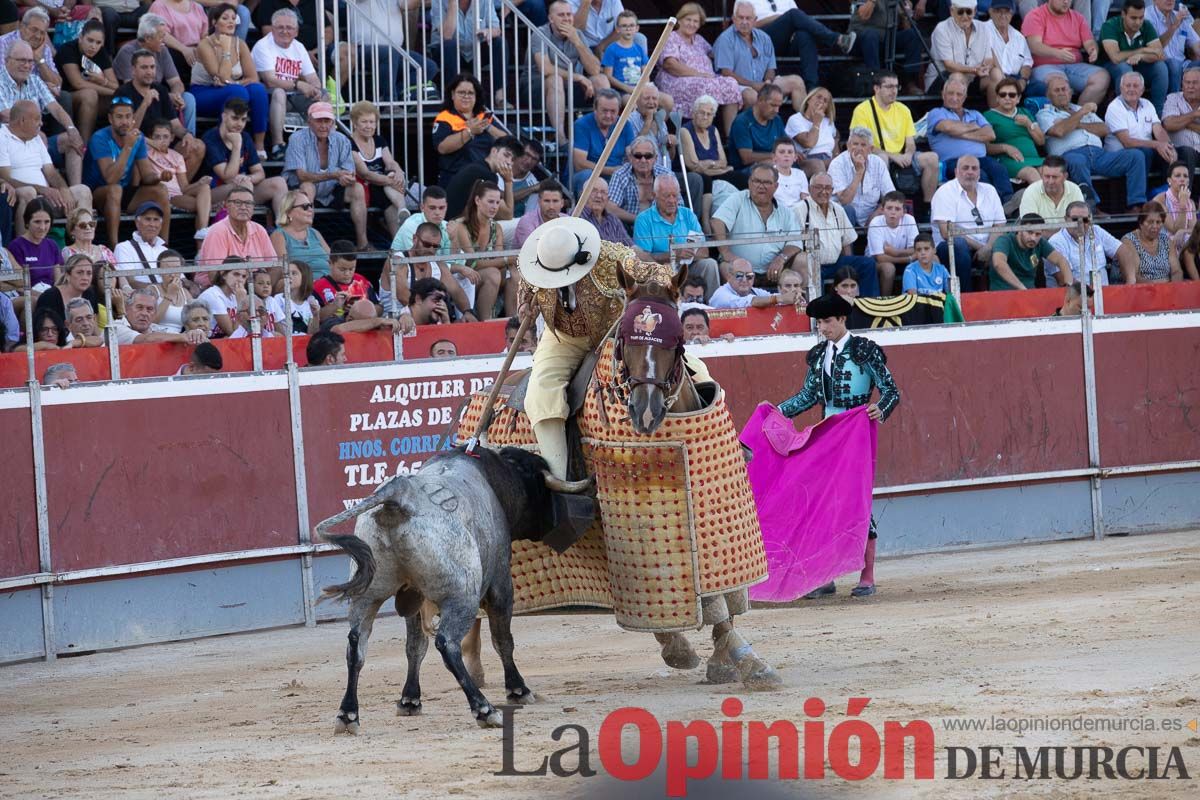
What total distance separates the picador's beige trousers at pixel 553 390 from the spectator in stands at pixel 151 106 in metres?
5.33

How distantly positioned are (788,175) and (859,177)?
0.57 meters

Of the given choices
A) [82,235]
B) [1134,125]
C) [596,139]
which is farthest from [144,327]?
[1134,125]

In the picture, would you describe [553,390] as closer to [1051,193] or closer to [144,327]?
[144,327]

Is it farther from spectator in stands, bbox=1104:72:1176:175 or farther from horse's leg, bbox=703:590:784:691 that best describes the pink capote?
spectator in stands, bbox=1104:72:1176:175

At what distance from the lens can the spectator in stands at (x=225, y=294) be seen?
9930 millimetres

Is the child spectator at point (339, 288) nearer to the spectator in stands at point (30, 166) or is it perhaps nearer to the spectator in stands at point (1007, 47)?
the spectator in stands at point (30, 166)

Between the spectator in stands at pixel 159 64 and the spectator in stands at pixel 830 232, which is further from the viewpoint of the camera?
the spectator in stands at pixel 830 232

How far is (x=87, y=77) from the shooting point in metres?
11.9

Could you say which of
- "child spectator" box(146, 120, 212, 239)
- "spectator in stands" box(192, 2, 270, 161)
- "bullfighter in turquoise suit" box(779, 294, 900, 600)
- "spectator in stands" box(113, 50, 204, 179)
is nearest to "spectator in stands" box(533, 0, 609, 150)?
"spectator in stands" box(192, 2, 270, 161)

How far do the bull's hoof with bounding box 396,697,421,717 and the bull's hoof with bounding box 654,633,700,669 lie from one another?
4.12 ft

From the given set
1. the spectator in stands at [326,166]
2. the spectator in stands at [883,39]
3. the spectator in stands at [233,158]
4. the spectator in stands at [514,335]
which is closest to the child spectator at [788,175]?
the spectator in stands at [883,39]

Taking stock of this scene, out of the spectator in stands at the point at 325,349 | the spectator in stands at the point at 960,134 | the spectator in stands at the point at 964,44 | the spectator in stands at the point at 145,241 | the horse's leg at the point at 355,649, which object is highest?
the spectator in stands at the point at 964,44

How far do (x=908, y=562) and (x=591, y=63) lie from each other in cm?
506

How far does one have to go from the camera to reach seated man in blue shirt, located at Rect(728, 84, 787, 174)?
46.4 feet
